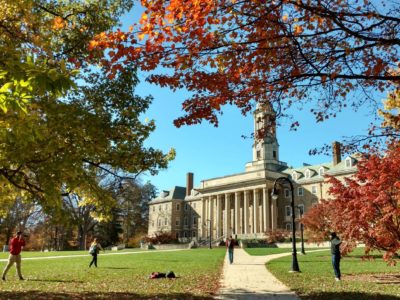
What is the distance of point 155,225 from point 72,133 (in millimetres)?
92649

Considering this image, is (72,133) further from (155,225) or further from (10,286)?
(155,225)

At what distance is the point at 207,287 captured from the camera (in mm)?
12695

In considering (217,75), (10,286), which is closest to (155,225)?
(10,286)

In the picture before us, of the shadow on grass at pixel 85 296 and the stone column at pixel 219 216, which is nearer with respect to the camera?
the shadow on grass at pixel 85 296

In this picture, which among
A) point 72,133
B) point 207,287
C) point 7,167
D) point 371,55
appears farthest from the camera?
point 207,287

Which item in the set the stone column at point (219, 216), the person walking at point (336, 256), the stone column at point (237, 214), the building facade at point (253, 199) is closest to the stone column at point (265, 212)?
the building facade at point (253, 199)

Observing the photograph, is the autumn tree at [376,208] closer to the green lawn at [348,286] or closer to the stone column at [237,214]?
the green lawn at [348,286]

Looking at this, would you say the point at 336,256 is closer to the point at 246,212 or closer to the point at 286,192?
the point at 286,192

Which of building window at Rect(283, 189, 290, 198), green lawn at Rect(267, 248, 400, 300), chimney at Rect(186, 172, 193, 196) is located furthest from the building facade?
green lawn at Rect(267, 248, 400, 300)

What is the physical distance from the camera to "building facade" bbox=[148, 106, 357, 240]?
73.5m

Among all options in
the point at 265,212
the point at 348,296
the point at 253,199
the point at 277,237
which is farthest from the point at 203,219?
the point at 348,296

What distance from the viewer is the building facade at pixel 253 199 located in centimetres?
7350

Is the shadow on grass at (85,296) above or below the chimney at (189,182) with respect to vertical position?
below

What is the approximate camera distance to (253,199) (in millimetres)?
78688
